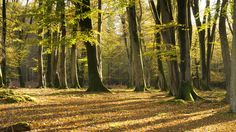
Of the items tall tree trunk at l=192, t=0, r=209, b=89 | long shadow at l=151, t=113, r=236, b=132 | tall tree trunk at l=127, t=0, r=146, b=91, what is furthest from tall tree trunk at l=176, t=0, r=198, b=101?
tall tree trunk at l=192, t=0, r=209, b=89

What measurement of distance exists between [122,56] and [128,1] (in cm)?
4218

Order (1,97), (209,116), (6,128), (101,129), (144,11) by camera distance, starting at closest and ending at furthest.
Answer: (6,128)
(101,129)
(209,116)
(1,97)
(144,11)

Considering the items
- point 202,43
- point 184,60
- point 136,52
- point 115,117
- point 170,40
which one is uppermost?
point 202,43

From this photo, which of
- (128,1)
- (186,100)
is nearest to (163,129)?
(186,100)

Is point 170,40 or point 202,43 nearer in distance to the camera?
point 170,40

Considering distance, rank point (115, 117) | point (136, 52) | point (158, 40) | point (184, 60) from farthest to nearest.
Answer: point (158, 40) → point (136, 52) → point (184, 60) → point (115, 117)

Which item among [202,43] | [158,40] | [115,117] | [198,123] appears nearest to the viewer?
[198,123]

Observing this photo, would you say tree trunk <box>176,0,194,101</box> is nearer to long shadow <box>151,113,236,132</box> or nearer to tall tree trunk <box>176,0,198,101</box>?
tall tree trunk <box>176,0,198,101</box>

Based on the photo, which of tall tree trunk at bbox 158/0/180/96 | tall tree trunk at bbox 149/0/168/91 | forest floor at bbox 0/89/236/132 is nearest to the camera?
forest floor at bbox 0/89/236/132

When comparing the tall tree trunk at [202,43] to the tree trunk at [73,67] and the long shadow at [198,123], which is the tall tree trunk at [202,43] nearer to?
the tree trunk at [73,67]

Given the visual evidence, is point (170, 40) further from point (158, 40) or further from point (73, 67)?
point (73, 67)

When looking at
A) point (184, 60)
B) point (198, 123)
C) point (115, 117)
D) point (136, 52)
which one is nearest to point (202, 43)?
point (136, 52)

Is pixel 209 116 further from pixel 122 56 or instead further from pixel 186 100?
pixel 122 56

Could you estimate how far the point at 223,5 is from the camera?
47.9ft
